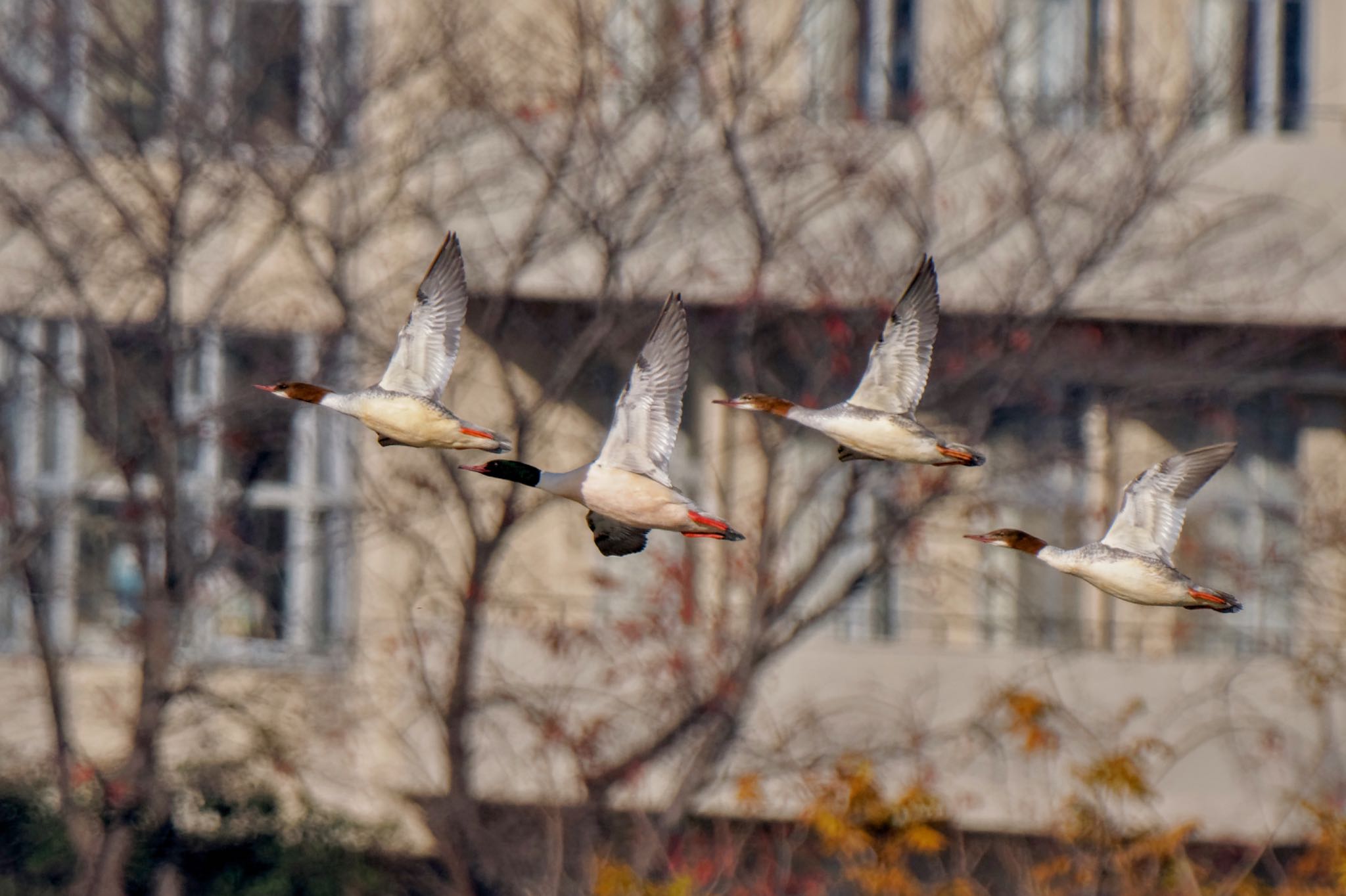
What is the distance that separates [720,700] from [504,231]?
3.45m

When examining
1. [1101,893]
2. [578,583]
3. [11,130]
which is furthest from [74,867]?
[1101,893]

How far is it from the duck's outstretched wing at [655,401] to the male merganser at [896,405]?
181 millimetres

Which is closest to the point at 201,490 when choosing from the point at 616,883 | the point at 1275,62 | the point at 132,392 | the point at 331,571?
the point at 132,392

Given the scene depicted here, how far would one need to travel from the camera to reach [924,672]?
14188 mm

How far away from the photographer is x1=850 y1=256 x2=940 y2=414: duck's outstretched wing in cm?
729

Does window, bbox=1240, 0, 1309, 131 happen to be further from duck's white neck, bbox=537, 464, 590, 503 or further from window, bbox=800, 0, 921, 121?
duck's white neck, bbox=537, 464, 590, 503

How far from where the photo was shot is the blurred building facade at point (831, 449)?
530 inches

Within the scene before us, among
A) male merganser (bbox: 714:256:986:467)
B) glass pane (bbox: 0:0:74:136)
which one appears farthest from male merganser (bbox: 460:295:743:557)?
glass pane (bbox: 0:0:74:136)

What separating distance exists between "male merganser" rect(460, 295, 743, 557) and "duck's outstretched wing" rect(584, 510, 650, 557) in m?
0.29

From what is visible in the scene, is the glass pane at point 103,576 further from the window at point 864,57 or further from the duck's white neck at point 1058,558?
the duck's white neck at point 1058,558

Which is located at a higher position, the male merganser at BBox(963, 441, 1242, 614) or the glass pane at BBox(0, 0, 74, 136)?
the glass pane at BBox(0, 0, 74, 136)

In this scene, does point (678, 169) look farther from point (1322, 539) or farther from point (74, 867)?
point (74, 867)

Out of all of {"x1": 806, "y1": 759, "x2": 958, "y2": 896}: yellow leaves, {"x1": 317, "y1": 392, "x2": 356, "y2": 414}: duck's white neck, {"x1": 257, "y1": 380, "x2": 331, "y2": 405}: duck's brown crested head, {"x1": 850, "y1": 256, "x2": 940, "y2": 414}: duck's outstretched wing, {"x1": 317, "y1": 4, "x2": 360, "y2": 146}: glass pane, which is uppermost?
{"x1": 317, "y1": 4, "x2": 360, "y2": 146}: glass pane

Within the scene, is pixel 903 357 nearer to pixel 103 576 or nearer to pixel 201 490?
pixel 201 490
